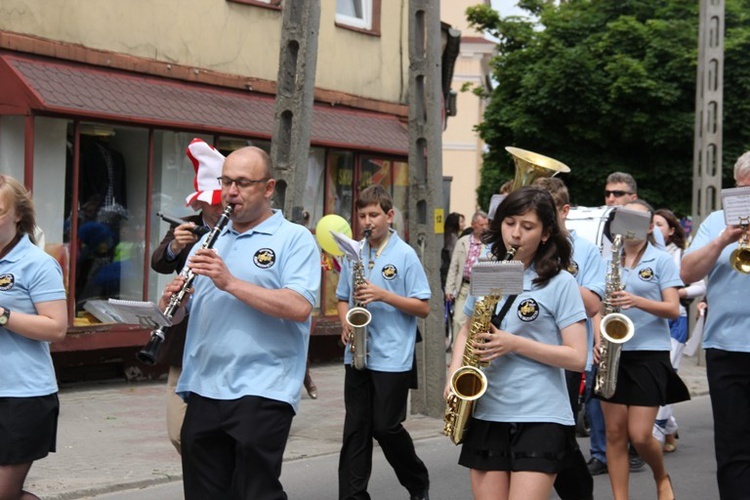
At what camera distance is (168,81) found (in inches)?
582

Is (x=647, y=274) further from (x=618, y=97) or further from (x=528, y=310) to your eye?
(x=618, y=97)

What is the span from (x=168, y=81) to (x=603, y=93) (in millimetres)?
16806

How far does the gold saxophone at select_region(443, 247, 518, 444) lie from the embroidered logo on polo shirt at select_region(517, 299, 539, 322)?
146mm

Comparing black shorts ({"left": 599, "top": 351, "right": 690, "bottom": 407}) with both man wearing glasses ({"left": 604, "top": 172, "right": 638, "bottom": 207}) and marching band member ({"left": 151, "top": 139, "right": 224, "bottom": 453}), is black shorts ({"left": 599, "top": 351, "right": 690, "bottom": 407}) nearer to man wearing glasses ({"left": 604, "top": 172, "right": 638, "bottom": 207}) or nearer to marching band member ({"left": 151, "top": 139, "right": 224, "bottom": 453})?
man wearing glasses ({"left": 604, "top": 172, "right": 638, "bottom": 207})

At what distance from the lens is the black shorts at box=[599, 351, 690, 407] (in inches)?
301

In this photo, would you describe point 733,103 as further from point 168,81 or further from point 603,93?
point 168,81

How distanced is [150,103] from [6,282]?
871cm

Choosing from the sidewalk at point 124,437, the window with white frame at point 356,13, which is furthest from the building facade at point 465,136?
the sidewalk at point 124,437

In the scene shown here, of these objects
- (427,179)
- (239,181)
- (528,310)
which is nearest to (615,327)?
(528,310)

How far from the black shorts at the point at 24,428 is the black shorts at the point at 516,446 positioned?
173 centimetres

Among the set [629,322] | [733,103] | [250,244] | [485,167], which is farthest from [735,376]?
[485,167]

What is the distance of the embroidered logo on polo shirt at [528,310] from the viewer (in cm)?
527

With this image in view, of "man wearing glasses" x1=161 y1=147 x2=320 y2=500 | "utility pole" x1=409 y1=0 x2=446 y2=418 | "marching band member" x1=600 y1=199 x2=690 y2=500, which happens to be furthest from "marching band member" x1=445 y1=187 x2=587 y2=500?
"utility pole" x1=409 y1=0 x2=446 y2=418

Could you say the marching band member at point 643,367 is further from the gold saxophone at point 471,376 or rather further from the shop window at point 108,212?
the shop window at point 108,212
